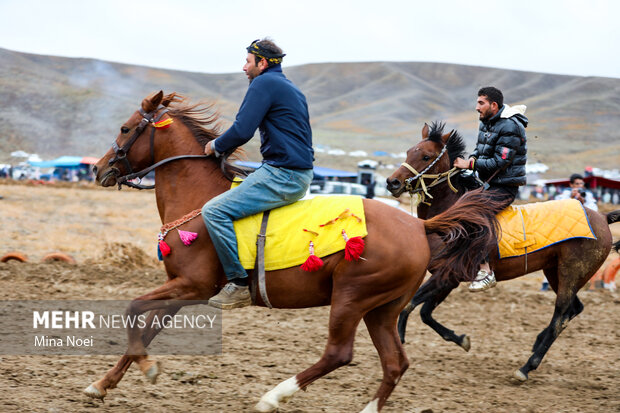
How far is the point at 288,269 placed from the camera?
467cm

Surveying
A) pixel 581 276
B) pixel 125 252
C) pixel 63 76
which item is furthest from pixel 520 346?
pixel 63 76

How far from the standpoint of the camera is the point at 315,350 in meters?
7.03

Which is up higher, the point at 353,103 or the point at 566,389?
the point at 353,103

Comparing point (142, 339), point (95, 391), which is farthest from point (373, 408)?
point (95, 391)

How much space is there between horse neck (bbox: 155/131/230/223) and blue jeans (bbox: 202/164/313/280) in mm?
328

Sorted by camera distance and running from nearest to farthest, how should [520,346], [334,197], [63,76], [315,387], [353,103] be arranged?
[334,197]
[315,387]
[520,346]
[63,76]
[353,103]

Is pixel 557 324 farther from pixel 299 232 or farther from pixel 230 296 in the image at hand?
pixel 230 296

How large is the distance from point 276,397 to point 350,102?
476 feet

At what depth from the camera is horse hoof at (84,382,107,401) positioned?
15.1ft

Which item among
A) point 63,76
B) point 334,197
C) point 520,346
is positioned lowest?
point 520,346

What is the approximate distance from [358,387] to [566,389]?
6.96ft

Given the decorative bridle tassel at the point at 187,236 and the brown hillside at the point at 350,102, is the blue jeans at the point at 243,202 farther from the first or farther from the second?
the brown hillside at the point at 350,102

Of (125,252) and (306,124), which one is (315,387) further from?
(125,252)

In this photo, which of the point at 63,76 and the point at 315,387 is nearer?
the point at 315,387
